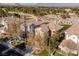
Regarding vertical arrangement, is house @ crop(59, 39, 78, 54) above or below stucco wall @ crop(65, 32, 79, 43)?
below

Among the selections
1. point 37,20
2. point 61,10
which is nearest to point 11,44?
point 37,20

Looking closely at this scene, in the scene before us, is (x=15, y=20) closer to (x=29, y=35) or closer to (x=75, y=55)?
(x=29, y=35)

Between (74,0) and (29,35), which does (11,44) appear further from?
(74,0)

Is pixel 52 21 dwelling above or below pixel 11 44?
above

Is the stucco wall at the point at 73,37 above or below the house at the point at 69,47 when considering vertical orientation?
above

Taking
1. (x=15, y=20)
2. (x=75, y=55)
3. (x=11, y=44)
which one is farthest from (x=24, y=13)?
(x=75, y=55)

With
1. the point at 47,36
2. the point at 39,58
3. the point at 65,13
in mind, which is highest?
the point at 65,13

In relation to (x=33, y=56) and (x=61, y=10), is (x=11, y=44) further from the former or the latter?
(x=61, y=10)

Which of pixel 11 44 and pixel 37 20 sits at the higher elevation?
pixel 37 20
